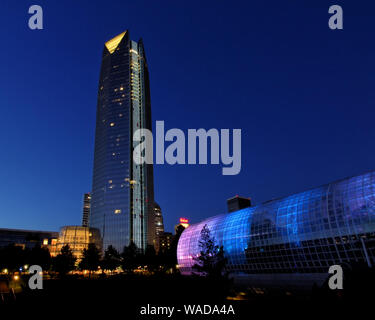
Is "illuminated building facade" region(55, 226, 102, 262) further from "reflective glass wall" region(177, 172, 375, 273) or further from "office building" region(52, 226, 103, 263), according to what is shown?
"reflective glass wall" region(177, 172, 375, 273)

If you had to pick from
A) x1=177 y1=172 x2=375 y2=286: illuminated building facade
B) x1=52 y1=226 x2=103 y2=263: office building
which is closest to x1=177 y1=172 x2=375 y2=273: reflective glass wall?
x1=177 y1=172 x2=375 y2=286: illuminated building facade

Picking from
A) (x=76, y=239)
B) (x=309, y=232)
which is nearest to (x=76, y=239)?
(x=76, y=239)

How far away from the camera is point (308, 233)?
200ft

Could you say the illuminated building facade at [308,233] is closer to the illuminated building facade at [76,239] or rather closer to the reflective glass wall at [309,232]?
the reflective glass wall at [309,232]

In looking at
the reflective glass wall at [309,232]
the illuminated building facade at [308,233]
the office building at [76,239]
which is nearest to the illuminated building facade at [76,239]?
the office building at [76,239]

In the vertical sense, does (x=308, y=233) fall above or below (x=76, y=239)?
above

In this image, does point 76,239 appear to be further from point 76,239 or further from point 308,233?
point 308,233

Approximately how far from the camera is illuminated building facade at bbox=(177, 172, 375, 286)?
52719 millimetres

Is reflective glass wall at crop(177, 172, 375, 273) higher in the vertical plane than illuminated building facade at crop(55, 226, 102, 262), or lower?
higher

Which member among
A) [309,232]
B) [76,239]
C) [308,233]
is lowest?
[76,239]

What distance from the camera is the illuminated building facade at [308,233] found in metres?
52.7

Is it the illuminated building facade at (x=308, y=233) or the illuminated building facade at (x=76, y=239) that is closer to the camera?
the illuminated building facade at (x=308, y=233)
